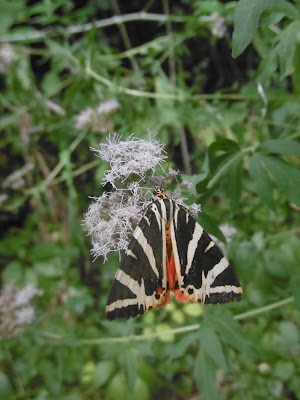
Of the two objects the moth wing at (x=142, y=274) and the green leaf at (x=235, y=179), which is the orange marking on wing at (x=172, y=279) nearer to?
the moth wing at (x=142, y=274)

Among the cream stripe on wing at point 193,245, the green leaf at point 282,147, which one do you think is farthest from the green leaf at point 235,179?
the cream stripe on wing at point 193,245

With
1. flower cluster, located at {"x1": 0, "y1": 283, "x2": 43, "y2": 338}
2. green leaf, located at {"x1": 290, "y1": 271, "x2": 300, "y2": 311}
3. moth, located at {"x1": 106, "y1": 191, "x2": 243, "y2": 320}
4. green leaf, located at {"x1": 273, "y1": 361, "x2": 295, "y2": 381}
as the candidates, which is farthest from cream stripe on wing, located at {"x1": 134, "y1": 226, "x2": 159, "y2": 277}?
green leaf, located at {"x1": 273, "y1": 361, "x2": 295, "y2": 381}

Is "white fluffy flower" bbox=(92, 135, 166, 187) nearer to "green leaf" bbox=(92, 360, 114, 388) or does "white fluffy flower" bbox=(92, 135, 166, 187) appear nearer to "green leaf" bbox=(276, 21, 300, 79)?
"green leaf" bbox=(276, 21, 300, 79)

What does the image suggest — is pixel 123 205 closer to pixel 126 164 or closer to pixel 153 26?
pixel 126 164

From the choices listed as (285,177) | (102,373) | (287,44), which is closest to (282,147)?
(285,177)

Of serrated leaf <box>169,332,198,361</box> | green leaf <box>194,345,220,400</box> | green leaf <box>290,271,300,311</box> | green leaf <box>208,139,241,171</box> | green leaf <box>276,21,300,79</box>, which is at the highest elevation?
green leaf <box>276,21,300,79</box>

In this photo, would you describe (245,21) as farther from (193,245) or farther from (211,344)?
(211,344)

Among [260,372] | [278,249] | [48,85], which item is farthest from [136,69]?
[260,372]
